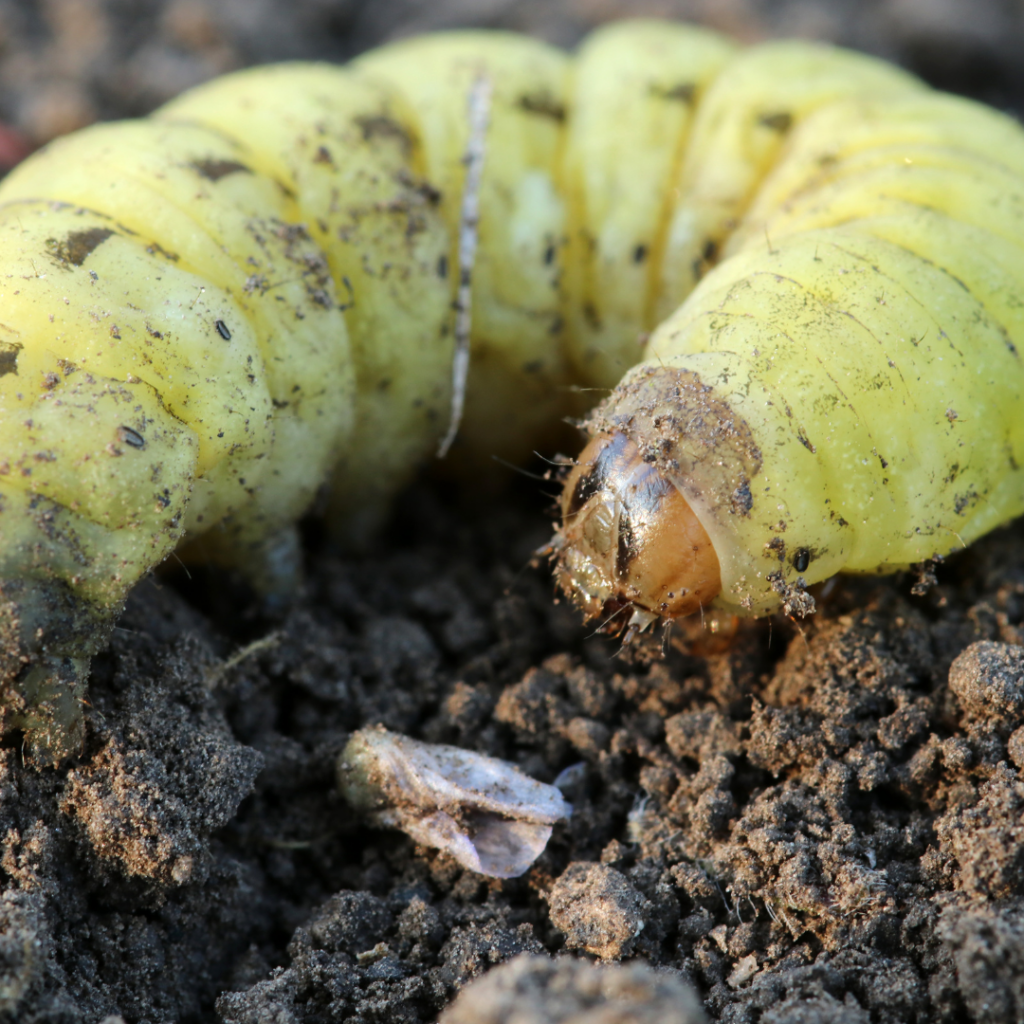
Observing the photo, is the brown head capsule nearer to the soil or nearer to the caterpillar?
the caterpillar

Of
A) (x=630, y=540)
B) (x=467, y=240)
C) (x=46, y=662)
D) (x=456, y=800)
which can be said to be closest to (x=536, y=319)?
(x=467, y=240)

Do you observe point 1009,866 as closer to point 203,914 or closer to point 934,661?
point 934,661

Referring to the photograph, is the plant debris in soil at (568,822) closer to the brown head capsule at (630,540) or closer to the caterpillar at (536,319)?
the caterpillar at (536,319)

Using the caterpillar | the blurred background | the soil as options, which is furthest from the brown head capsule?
the blurred background

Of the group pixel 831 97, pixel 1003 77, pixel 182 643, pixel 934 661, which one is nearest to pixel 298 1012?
A: pixel 182 643

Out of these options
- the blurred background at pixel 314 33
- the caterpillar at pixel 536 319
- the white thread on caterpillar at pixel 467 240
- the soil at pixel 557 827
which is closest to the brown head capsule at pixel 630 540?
the caterpillar at pixel 536 319
